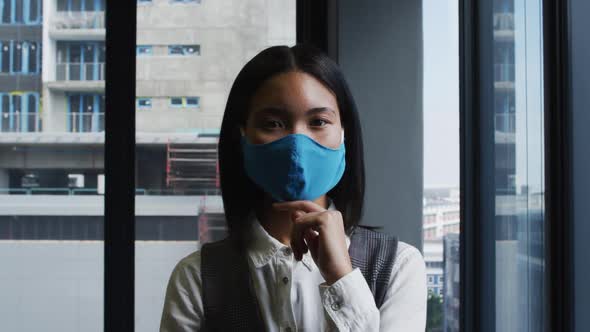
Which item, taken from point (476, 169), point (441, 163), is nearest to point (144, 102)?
point (441, 163)

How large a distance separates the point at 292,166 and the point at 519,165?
0.69m

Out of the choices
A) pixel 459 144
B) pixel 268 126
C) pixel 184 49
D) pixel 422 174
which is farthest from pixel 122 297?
pixel 268 126

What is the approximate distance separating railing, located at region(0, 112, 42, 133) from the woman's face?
1.75 metres

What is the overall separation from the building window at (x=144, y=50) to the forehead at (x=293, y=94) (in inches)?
57.0

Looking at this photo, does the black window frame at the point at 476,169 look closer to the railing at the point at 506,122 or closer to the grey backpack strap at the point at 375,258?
the railing at the point at 506,122

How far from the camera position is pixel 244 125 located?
0.89 m

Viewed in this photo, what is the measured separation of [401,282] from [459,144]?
88 cm

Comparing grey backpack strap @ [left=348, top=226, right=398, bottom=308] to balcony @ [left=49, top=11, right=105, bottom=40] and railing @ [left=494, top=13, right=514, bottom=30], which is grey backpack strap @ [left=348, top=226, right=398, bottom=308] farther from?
balcony @ [left=49, top=11, right=105, bottom=40]

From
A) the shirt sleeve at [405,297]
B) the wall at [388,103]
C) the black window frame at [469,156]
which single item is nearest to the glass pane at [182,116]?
the black window frame at [469,156]

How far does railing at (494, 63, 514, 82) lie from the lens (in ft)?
4.34

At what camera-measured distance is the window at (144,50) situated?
2.16 meters

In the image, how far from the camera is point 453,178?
169 cm

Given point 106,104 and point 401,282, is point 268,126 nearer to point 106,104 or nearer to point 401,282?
point 401,282

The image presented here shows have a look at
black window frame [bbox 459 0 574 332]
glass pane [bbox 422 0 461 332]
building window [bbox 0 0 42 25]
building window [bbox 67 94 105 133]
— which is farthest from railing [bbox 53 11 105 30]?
black window frame [bbox 459 0 574 332]
